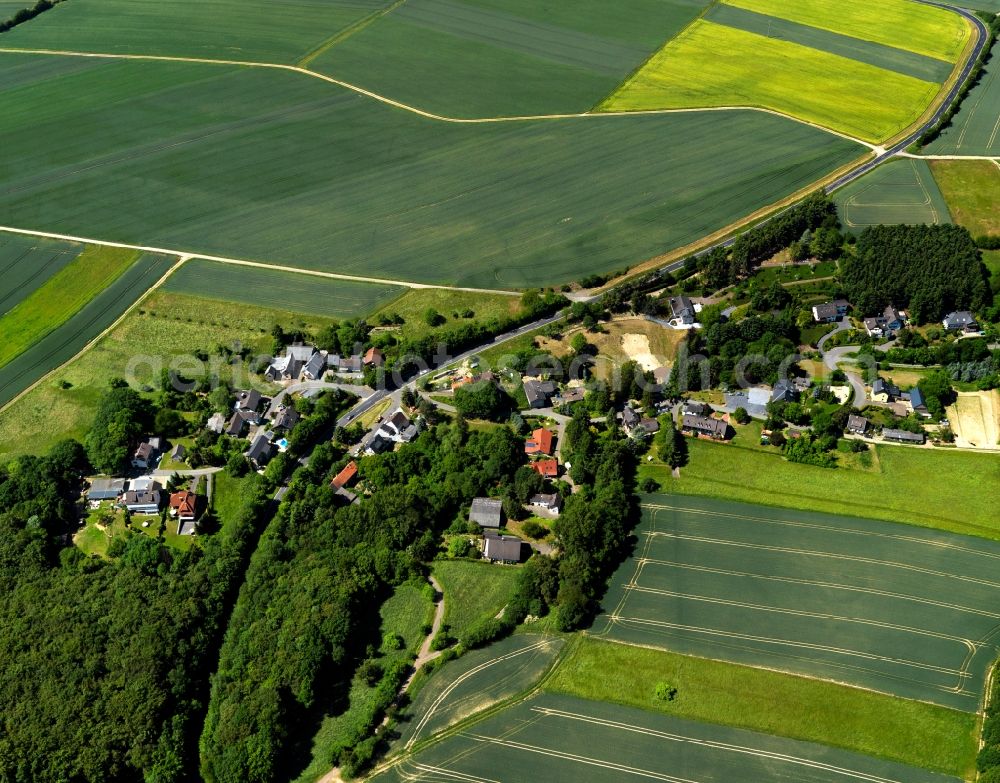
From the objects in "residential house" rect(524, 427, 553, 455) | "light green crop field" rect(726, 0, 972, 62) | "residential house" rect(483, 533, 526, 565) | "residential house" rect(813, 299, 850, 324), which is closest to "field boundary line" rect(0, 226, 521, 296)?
"residential house" rect(524, 427, 553, 455)

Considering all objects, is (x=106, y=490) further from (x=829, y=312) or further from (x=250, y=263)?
(x=829, y=312)

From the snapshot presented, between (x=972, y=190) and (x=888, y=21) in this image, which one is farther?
(x=888, y=21)

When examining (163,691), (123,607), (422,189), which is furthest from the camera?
(422,189)

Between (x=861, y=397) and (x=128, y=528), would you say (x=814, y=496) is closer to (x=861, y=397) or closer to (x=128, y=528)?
(x=861, y=397)

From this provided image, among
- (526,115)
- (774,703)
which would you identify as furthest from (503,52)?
(774,703)

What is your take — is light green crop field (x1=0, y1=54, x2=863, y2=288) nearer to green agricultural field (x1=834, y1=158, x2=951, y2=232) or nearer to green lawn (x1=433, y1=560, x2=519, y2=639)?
green agricultural field (x1=834, y1=158, x2=951, y2=232)

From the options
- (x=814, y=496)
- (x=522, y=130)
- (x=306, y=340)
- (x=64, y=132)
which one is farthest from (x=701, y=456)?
(x=64, y=132)
